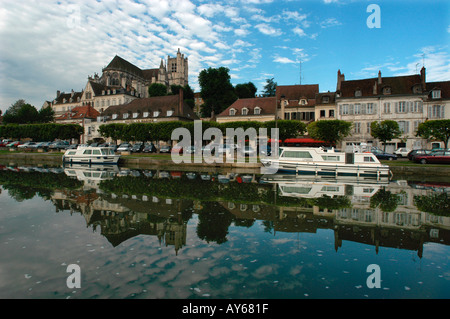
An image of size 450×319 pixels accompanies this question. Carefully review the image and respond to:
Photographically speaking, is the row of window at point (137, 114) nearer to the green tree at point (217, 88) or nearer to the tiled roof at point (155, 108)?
the tiled roof at point (155, 108)

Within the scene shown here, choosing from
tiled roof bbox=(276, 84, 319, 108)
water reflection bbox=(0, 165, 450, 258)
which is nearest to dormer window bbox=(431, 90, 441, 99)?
tiled roof bbox=(276, 84, 319, 108)

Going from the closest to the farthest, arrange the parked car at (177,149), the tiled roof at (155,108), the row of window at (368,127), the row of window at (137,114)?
the parked car at (177,149)
the row of window at (368,127)
the row of window at (137,114)
the tiled roof at (155,108)

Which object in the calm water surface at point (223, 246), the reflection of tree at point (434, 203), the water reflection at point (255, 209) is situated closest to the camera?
the calm water surface at point (223, 246)

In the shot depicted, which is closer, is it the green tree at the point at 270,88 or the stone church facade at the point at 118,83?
the green tree at the point at 270,88

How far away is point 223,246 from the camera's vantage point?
7.54 meters

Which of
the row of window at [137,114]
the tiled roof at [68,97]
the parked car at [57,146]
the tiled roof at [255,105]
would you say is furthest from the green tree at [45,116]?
the tiled roof at [255,105]

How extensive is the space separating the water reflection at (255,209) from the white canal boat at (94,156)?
12.7 meters

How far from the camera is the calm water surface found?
541cm

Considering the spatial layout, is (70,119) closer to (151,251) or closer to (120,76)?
(120,76)

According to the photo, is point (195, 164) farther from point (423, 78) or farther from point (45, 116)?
point (45, 116)

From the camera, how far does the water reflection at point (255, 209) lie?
852cm

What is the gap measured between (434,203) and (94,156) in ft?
99.3

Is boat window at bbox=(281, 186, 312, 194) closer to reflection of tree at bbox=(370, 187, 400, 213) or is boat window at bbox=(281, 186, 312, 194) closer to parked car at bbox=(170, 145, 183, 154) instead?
reflection of tree at bbox=(370, 187, 400, 213)

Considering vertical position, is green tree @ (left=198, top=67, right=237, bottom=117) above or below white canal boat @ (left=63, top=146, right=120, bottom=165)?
above
